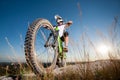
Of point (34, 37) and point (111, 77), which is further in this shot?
point (34, 37)

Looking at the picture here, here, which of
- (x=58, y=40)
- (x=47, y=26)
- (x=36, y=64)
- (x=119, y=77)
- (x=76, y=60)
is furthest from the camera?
(x=58, y=40)

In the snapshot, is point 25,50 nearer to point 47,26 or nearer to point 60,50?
point 47,26

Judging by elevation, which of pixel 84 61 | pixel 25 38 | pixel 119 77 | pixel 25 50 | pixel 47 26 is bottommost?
pixel 119 77

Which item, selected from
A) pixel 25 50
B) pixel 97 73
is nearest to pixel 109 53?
pixel 97 73

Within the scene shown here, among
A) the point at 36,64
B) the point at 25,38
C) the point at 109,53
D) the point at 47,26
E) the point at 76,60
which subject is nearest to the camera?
the point at 109,53

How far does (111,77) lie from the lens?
8.53 feet

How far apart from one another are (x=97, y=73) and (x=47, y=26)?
2447 millimetres

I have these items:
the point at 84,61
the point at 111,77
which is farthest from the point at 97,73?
the point at 111,77

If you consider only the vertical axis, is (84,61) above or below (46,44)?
below

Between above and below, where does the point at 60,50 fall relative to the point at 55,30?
below

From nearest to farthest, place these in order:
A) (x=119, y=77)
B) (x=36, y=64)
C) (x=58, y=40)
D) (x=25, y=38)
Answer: (x=119, y=77) < (x=36, y=64) < (x=25, y=38) < (x=58, y=40)

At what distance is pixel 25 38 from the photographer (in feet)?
13.3

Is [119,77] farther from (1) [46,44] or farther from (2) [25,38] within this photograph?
(1) [46,44]

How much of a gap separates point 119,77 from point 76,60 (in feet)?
3.38
